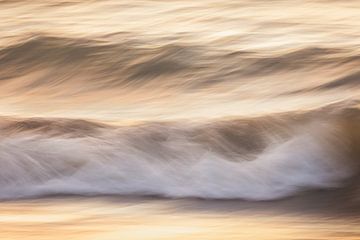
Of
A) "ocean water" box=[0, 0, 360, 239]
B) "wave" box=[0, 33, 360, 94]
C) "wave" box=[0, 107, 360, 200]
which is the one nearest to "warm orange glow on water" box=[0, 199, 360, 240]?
"ocean water" box=[0, 0, 360, 239]

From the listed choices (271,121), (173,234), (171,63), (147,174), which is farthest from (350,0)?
(173,234)

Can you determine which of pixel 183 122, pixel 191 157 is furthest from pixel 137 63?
pixel 191 157

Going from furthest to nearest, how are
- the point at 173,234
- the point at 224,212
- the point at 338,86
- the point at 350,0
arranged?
the point at 350,0
the point at 338,86
the point at 224,212
the point at 173,234

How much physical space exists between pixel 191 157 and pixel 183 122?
0.26 meters

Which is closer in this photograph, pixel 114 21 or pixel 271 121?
pixel 271 121

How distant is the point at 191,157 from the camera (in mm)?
3393

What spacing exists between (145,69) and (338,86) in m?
0.84

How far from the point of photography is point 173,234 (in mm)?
2717

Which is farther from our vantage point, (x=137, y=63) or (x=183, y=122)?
(x=137, y=63)

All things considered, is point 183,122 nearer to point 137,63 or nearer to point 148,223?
point 148,223

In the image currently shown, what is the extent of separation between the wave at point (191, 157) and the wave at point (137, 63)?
62cm

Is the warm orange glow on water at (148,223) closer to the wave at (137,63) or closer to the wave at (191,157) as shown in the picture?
the wave at (191,157)

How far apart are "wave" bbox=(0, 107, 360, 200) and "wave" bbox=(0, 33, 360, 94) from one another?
0.62 m

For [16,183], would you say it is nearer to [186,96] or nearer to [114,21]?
[186,96]
